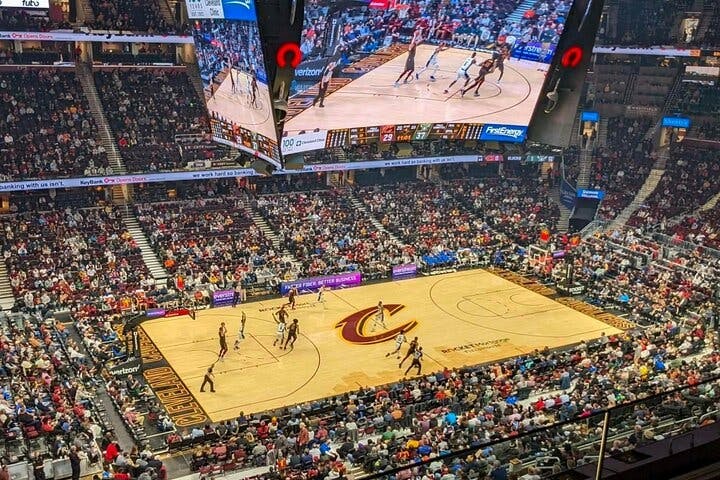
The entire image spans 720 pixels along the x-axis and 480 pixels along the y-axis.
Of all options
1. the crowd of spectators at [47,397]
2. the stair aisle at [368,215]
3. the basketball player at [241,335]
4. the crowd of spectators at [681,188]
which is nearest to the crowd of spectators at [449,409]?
the crowd of spectators at [47,397]

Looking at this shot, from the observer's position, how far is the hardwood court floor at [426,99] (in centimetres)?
1836

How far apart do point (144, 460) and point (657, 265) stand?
2645 cm

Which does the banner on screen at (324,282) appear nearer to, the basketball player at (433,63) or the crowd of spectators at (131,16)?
the basketball player at (433,63)

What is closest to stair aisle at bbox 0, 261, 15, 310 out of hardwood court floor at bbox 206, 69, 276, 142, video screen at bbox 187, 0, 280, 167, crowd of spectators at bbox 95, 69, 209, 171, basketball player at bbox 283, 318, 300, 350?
crowd of spectators at bbox 95, 69, 209, 171

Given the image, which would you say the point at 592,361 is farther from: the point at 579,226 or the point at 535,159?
the point at 535,159

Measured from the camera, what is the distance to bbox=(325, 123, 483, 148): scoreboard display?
1892cm

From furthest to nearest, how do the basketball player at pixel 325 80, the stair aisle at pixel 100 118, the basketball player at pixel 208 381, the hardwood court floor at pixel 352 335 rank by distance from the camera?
the stair aisle at pixel 100 118, the hardwood court floor at pixel 352 335, the basketball player at pixel 208 381, the basketball player at pixel 325 80

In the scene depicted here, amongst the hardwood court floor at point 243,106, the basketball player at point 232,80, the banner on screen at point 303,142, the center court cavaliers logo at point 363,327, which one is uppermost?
the basketball player at point 232,80

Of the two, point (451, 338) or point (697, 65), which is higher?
point (697, 65)

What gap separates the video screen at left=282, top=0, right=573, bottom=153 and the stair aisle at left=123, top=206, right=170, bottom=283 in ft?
55.9

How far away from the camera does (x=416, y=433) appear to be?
1947 centimetres

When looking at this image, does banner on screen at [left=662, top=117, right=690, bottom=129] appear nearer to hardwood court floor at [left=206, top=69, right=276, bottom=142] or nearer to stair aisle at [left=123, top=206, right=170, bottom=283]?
stair aisle at [left=123, top=206, right=170, bottom=283]

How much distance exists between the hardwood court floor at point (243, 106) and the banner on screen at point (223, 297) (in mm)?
12149

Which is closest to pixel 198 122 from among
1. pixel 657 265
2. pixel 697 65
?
pixel 657 265
